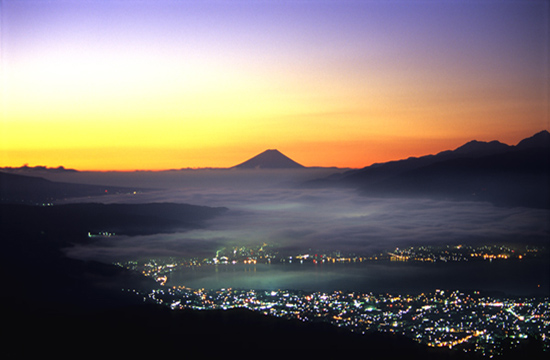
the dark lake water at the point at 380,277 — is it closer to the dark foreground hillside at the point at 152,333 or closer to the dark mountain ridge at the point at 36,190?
the dark foreground hillside at the point at 152,333

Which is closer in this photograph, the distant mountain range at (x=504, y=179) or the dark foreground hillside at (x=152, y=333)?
the dark foreground hillside at (x=152, y=333)

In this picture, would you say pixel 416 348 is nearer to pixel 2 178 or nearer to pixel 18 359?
pixel 18 359

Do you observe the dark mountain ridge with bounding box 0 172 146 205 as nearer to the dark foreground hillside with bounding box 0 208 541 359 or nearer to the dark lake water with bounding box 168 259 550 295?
the dark lake water with bounding box 168 259 550 295

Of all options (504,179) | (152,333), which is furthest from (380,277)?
(504,179)

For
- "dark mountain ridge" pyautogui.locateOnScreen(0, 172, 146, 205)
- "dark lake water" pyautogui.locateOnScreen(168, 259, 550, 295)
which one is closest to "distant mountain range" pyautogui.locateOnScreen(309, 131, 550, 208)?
"dark lake water" pyautogui.locateOnScreen(168, 259, 550, 295)

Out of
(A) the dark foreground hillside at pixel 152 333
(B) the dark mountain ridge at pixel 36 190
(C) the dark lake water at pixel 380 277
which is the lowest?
(C) the dark lake water at pixel 380 277

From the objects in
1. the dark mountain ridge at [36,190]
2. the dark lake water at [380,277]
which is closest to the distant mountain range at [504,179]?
the dark lake water at [380,277]

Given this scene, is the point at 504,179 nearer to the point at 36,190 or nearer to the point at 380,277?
the point at 380,277

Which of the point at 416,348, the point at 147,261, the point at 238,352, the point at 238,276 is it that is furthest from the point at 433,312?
the point at 147,261

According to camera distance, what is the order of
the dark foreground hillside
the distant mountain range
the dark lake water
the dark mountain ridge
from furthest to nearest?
the distant mountain range
the dark mountain ridge
the dark lake water
the dark foreground hillside
